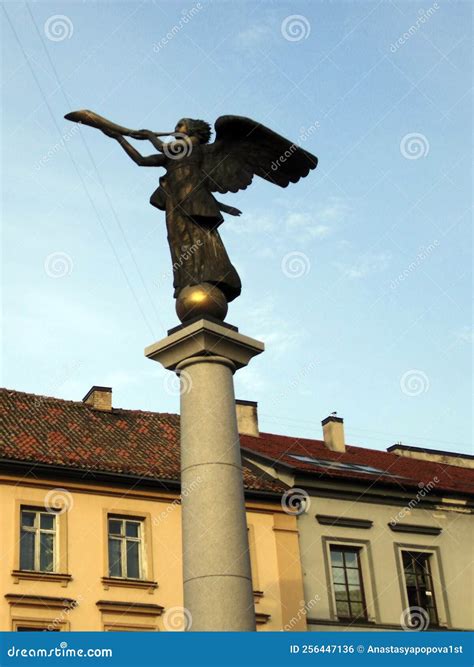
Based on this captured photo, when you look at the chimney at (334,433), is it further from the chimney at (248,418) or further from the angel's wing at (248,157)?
the angel's wing at (248,157)

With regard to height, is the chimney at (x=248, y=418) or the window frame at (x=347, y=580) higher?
the chimney at (x=248, y=418)

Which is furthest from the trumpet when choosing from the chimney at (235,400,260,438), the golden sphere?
the chimney at (235,400,260,438)

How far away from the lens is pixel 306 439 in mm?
33781

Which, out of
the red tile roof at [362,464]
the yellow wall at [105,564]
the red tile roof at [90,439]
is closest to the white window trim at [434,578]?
the red tile roof at [362,464]

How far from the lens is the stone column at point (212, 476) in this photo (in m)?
10.2

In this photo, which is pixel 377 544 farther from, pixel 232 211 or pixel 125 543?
pixel 232 211

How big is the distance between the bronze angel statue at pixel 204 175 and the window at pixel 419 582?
16632mm

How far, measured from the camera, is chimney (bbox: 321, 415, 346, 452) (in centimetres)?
3316

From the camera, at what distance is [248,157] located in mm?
13367

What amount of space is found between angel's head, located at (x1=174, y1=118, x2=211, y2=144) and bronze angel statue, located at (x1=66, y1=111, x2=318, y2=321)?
0.01m

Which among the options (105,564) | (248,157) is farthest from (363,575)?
(248,157)

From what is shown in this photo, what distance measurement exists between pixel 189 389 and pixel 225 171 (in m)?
3.13
